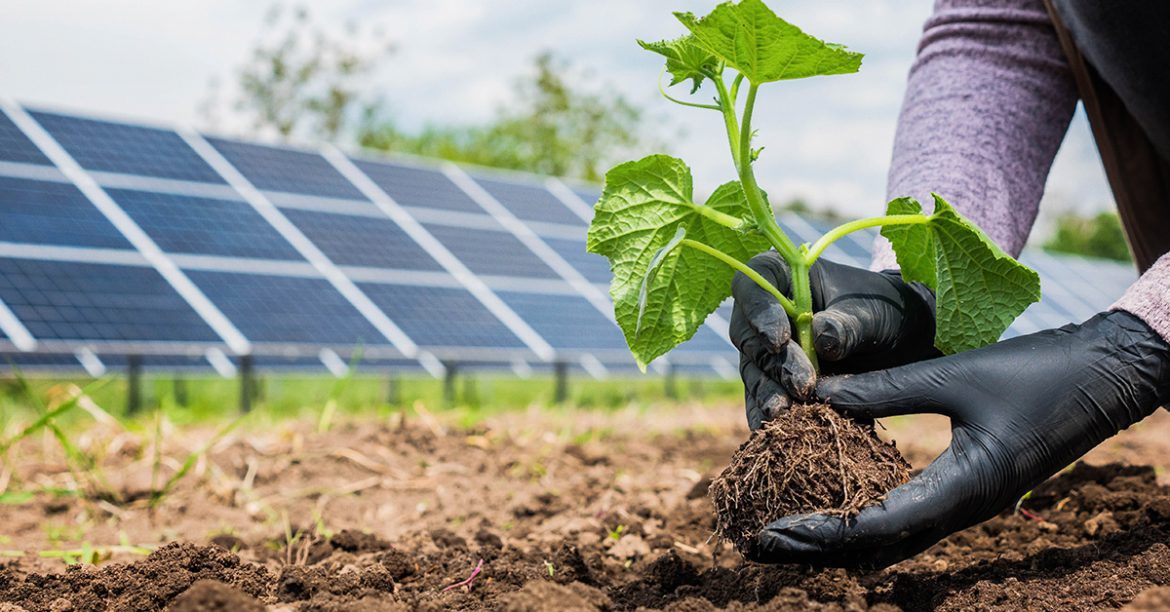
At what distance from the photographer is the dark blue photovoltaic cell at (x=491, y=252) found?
808 centimetres

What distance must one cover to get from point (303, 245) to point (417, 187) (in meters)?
1.93

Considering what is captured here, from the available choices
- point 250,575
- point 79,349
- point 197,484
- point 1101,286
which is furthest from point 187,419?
point 1101,286

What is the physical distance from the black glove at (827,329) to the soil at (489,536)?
32 cm

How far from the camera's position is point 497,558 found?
1925mm

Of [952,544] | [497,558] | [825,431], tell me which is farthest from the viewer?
[952,544]

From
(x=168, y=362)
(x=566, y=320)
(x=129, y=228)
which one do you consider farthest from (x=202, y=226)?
(x=566, y=320)

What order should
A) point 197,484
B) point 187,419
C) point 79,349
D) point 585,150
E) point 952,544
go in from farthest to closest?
1. point 585,150
2. point 79,349
3. point 187,419
4. point 197,484
5. point 952,544

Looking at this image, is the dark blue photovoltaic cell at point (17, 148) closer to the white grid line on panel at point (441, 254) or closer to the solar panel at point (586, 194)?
the white grid line on panel at point (441, 254)

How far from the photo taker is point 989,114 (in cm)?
231

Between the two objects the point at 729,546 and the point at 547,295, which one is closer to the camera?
the point at 729,546

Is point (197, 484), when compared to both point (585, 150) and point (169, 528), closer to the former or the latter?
point (169, 528)

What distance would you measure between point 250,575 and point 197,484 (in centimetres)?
140

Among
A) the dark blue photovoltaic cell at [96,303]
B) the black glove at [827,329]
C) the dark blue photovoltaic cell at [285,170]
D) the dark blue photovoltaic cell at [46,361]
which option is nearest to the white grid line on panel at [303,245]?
the dark blue photovoltaic cell at [285,170]

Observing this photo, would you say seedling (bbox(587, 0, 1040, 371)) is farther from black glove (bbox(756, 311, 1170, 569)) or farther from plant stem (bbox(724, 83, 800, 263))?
black glove (bbox(756, 311, 1170, 569))
